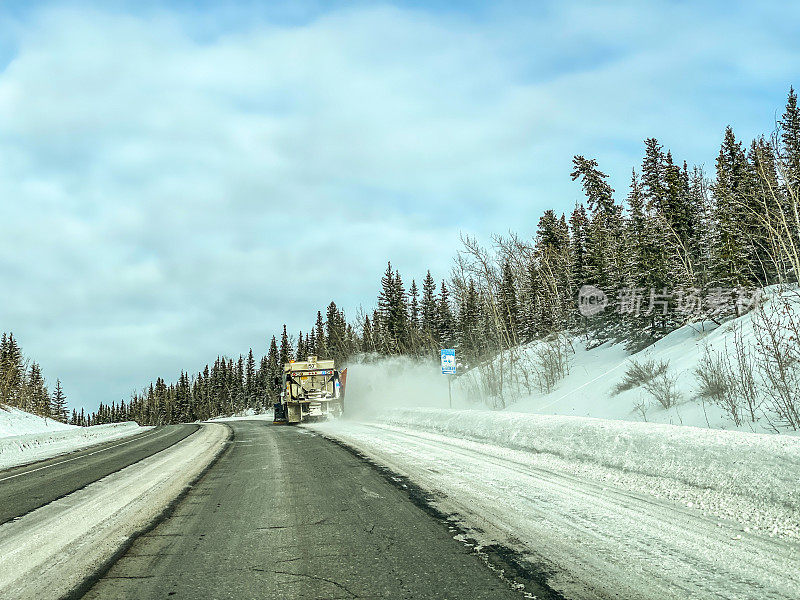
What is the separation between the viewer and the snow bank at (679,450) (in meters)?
5.46

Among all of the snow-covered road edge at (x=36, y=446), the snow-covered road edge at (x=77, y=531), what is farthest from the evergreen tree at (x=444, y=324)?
the snow-covered road edge at (x=77, y=531)

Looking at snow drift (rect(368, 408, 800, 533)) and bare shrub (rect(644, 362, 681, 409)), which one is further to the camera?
bare shrub (rect(644, 362, 681, 409))

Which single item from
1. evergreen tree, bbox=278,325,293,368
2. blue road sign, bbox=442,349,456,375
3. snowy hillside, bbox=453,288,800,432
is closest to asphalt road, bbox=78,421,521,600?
snowy hillside, bbox=453,288,800,432

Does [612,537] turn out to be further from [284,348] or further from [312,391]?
[284,348]

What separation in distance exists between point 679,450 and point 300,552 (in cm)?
498

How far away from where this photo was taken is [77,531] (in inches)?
223

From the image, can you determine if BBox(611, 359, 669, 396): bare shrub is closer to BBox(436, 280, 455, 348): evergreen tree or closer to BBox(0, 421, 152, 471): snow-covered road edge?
BBox(0, 421, 152, 471): snow-covered road edge

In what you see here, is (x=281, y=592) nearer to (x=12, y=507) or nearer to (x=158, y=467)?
(x=12, y=507)

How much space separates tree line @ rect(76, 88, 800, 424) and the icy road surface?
371 inches

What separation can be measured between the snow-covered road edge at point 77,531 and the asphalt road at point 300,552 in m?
0.28

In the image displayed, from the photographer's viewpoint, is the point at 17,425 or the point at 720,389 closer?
the point at 720,389

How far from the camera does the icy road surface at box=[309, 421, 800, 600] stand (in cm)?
352

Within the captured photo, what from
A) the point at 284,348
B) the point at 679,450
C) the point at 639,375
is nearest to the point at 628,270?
the point at 639,375

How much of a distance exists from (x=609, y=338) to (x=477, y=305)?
23.4 metres
